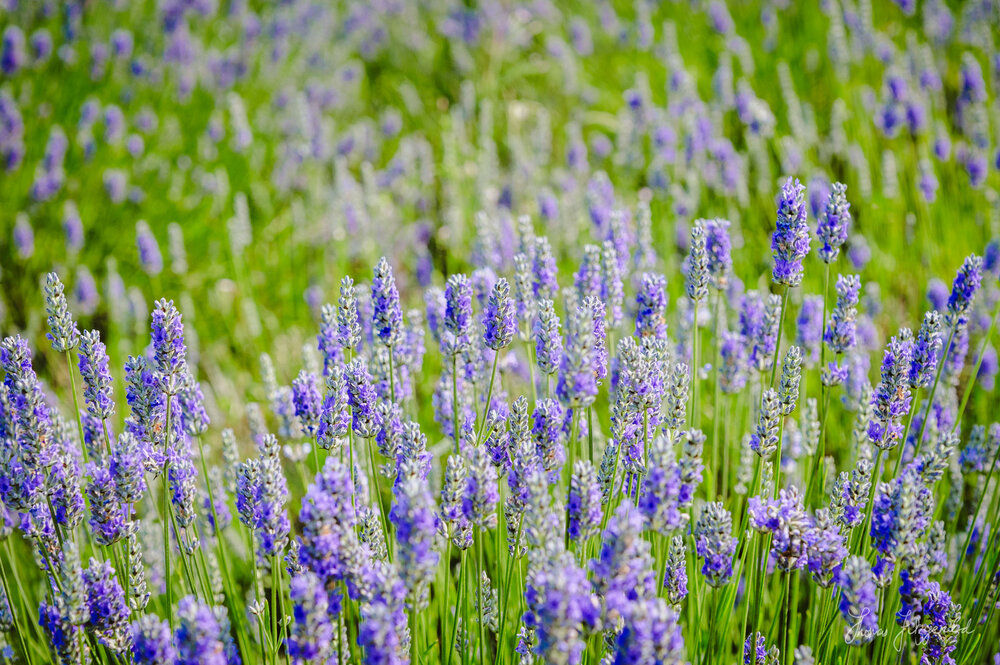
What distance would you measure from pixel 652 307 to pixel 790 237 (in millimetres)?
402

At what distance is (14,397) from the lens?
61.4 inches

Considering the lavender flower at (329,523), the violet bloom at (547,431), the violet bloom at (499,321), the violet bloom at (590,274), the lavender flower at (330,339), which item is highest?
the violet bloom at (590,274)

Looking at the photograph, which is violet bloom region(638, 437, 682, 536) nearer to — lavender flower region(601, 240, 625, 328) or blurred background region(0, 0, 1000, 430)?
lavender flower region(601, 240, 625, 328)

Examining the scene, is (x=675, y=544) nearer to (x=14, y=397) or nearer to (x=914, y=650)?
(x=914, y=650)

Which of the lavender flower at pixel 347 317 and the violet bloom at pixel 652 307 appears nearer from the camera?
the lavender flower at pixel 347 317

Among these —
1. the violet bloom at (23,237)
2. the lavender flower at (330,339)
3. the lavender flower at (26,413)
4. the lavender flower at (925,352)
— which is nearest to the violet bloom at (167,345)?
the lavender flower at (26,413)

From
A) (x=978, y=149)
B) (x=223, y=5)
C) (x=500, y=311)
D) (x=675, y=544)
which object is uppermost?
(x=223, y=5)

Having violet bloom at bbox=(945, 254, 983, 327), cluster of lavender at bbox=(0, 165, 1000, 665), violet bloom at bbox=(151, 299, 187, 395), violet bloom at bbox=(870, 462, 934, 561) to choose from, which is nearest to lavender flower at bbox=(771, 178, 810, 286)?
cluster of lavender at bbox=(0, 165, 1000, 665)

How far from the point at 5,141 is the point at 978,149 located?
537cm

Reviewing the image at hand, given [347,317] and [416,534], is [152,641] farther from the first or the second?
[347,317]

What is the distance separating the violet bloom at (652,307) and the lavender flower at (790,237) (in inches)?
12.0

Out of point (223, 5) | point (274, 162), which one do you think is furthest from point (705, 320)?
point (223, 5)

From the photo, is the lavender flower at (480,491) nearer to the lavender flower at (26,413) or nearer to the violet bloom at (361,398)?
the violet bloom at (361,398)

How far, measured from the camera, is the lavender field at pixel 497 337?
4.90ft
